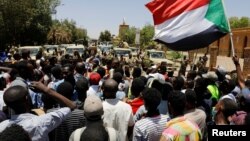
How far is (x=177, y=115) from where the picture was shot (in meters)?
4.22

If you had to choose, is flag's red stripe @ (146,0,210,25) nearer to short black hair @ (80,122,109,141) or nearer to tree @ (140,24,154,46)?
short black hair @ (80,122,109,141)

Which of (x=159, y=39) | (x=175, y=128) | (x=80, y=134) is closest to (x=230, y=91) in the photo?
(x=159, y=39)

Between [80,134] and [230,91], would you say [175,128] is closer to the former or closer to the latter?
[80,134]

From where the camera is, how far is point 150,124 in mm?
4355

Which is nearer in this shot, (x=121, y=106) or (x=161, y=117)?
(x=161, y=117)

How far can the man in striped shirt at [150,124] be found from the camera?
4.33 meters

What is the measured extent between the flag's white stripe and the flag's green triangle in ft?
0.31

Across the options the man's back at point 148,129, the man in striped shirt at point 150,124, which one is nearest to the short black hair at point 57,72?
the man in striped shirt at point 150,124

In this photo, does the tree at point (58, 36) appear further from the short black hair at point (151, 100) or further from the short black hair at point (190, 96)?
the short black hair at point (151, 100)

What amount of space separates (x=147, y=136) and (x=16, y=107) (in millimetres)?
1484

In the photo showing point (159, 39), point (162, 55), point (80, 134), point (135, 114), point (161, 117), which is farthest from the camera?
point (162, 55)

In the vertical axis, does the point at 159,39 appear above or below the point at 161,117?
above

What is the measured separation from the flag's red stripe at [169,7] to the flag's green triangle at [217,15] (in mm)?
155

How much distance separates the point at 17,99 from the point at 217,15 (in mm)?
4751
